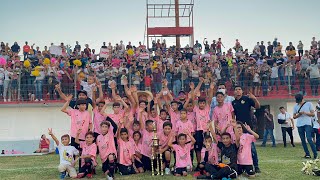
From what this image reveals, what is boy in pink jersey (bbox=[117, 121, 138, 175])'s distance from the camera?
28.6ft

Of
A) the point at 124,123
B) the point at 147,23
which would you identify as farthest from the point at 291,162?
the point at 147,23

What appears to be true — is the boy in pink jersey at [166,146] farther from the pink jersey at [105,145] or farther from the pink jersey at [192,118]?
the pink jersey at [105,145]

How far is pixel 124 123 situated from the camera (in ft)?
29.9

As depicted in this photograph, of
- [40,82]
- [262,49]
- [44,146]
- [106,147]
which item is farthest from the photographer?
[262,49]

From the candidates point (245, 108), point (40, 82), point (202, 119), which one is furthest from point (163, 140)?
point (40, 82)

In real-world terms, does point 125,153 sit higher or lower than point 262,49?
lower

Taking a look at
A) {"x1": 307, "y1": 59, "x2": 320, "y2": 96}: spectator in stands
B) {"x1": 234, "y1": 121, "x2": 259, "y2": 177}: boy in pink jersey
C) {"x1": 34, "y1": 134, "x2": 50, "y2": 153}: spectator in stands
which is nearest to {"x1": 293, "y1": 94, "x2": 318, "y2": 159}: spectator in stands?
{"x1": 234, "y1": 121, "x2": 259, "y2": 177}: boy in pink jersey

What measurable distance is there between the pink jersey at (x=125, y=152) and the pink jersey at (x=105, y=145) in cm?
15

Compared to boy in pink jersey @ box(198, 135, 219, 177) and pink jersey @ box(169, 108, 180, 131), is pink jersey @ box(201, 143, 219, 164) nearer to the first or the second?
boy in pink jersey @ box(198, 135, 219, 177)

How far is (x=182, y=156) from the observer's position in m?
8.58

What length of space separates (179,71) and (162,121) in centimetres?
829

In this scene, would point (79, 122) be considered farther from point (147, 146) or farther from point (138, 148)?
point (147, 146)

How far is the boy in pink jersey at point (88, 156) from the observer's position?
8492 millimetres

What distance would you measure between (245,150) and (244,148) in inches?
1.8
